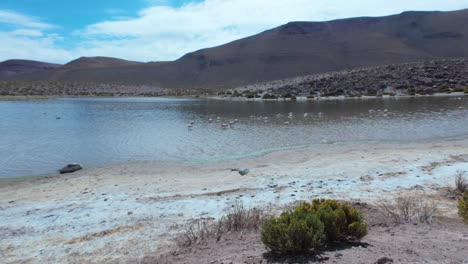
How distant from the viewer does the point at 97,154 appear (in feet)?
49.5

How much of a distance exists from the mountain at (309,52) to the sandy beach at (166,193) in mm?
100139

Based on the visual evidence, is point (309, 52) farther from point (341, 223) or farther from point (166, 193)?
point (341, 223)

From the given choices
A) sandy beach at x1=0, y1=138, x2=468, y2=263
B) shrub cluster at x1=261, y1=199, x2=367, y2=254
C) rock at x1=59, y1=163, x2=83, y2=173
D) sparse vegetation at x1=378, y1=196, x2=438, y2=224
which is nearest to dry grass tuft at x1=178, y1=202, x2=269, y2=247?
sandy beach at x1=0, y1=138, x2=468, y2=263

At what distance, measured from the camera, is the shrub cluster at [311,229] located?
198 inches

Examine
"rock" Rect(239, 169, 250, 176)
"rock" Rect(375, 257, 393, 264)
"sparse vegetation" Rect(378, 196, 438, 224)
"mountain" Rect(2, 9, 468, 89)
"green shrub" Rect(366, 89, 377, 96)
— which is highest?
"mountain" Rect(2, 9, 468, 89)

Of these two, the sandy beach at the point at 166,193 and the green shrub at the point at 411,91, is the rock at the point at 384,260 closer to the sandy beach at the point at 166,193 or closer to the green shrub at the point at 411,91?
the sandy beach at the point at 166,193

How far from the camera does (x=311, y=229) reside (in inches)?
198

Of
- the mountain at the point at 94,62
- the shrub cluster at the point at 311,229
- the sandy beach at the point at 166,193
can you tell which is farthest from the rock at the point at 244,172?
the mountain at the point at 94,62

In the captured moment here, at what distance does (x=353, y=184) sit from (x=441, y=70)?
48.1 meters

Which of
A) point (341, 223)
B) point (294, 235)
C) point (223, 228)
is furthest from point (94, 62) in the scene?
point (294, 235)

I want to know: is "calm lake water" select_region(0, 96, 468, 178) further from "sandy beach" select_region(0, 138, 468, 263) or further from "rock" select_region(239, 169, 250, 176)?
"rock" select_region(239, 169, 250, 176)

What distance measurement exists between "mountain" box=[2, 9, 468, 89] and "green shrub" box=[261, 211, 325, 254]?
351 feet

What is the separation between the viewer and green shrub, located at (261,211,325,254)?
16.4ft

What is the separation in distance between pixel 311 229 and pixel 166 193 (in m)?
4.92
